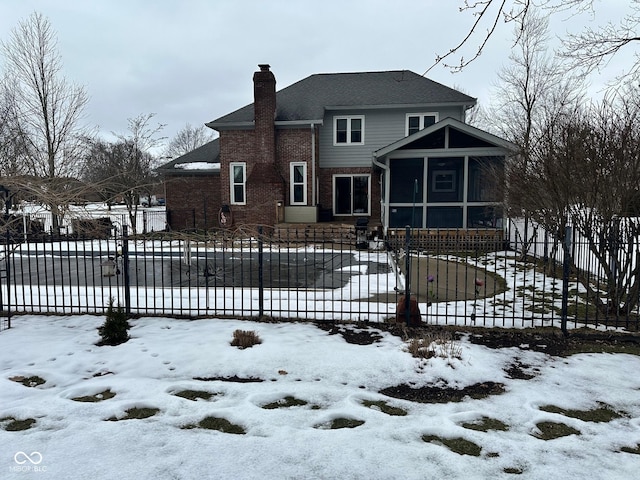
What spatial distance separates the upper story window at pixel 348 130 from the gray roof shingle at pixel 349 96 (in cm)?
85

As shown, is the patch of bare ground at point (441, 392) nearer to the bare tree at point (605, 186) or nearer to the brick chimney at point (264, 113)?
the bare tree at point (605, 186)

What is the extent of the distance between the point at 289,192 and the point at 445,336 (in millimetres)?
16718

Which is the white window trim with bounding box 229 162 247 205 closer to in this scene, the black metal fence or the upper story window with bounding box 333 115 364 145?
the upper story window with bounding box 333 115 364 145

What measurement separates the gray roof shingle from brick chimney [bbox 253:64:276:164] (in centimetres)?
82

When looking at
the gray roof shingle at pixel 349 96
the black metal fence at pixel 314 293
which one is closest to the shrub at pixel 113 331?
the black metal fence at pixel 314 293

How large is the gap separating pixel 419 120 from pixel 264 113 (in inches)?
324

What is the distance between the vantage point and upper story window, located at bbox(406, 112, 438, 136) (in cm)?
2206

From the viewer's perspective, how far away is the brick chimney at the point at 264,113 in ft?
68.5

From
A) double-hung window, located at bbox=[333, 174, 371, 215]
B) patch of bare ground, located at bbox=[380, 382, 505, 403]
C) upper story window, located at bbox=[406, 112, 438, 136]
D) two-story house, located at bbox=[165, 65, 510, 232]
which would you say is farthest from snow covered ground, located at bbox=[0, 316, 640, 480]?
upper story window, located at bbox=[406, 112, 438, 136]

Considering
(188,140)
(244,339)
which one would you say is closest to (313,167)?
(244,339)

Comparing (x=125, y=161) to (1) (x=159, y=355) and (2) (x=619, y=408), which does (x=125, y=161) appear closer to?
(1) (x=159, y=355)

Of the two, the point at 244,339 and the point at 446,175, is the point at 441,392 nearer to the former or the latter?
the point at 244,339

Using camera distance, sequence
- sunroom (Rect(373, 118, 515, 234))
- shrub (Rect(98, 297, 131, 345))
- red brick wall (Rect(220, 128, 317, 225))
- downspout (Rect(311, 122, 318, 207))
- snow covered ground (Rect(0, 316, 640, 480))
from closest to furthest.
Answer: snow covered ground (Rect(0, 316, 640, 480)) < shrub (Rect(98, 297, 131, 345)) < sunroom (Rect(373, 118, 515, 234)) < red brick wall (Rect(220, 128, 317, 225)) < downspout (Rect(311, 122, 318, 207))

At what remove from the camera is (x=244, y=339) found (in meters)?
6.11
